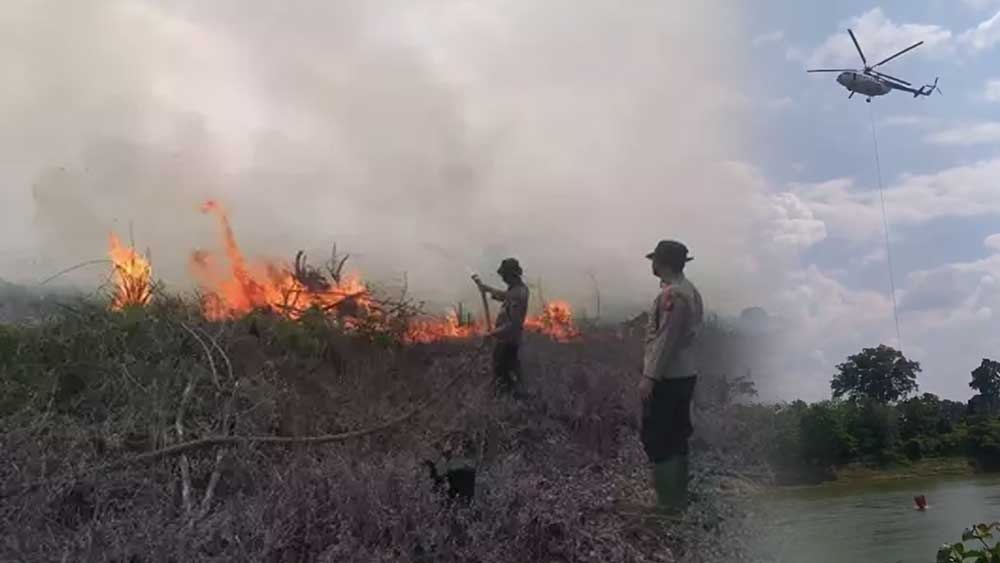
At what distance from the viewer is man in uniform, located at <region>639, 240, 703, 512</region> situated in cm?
470

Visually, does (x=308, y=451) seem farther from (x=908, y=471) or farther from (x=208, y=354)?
(x=908, y=471)

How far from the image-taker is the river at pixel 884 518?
9.90 feet

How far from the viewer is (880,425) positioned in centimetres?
318

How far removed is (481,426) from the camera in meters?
7.00

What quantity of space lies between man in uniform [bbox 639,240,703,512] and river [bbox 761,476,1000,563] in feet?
4.93

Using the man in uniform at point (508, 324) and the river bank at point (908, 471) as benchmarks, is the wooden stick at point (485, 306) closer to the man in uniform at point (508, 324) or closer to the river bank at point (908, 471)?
the man in uniform at point (508, 324)

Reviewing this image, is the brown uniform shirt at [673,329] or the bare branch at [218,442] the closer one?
the brown uniform shirt at [673,329]

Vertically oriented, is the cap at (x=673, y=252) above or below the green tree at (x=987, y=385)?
above

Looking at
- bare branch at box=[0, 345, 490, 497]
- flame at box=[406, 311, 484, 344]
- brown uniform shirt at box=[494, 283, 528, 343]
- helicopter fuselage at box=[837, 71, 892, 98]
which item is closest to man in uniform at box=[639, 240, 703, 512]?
helicopter fuselage at box=[837, 71, 892, 98]

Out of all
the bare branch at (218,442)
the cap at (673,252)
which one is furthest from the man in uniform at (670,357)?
the bare branch at (218,442)

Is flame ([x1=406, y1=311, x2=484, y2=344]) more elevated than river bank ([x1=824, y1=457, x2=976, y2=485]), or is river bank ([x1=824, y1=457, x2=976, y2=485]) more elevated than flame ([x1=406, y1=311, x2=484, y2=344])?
flame ([x1=406, y1=311, x2=484, y2=344])

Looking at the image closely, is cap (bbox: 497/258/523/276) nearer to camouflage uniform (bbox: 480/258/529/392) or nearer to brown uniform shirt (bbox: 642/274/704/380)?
camouflage uniform (bbox: 480/258/529/392)

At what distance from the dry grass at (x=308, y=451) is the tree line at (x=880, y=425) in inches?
45.5

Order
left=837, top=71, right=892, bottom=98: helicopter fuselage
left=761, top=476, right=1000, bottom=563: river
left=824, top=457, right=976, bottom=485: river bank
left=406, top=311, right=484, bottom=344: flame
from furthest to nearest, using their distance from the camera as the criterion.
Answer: left=406, top=311, right=484, bottom=344: flame
left=837, top=71, right=892, bottom=98: helicopter fuselage
left=824, top=457, right=976, bottom=485: river bank
left=761, top=476, right=1000, bottom=563: river
